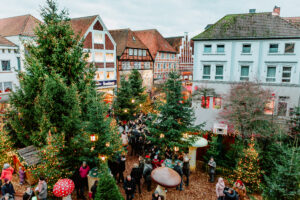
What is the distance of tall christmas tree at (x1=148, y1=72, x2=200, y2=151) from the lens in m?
11.1

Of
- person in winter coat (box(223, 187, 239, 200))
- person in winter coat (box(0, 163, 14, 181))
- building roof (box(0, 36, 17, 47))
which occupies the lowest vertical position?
person in winter coat (box(223, 187, 239, 200))

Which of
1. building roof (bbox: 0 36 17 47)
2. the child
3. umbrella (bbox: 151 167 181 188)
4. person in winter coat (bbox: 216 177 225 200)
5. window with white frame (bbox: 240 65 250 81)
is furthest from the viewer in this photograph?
building roof (bbox: 0 36 17 47)

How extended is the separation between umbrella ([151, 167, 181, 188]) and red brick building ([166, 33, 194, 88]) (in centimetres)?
3603

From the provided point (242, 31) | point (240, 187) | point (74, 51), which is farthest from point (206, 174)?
point (242, 31)

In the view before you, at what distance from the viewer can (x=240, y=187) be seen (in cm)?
920

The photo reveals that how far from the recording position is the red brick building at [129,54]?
104 feet

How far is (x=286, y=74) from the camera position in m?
18.2

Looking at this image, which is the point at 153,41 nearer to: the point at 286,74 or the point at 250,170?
the point at 286,74

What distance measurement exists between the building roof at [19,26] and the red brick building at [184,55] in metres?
29.6

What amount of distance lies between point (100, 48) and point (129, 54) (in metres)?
6.05

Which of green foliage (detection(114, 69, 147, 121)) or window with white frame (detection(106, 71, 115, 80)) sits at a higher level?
window with white frame (detection(106, 71, 115, 80))

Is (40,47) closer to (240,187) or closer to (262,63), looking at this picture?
(240,187)

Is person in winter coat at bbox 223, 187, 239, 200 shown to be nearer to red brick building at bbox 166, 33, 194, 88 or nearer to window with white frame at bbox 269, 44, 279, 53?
window with white frame at bbox 269, 44, 279, 53

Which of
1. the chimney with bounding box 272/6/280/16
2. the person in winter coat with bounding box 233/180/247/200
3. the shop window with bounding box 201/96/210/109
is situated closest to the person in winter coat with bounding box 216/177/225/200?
the person in winter coat with bounding box 233/180/247/200
